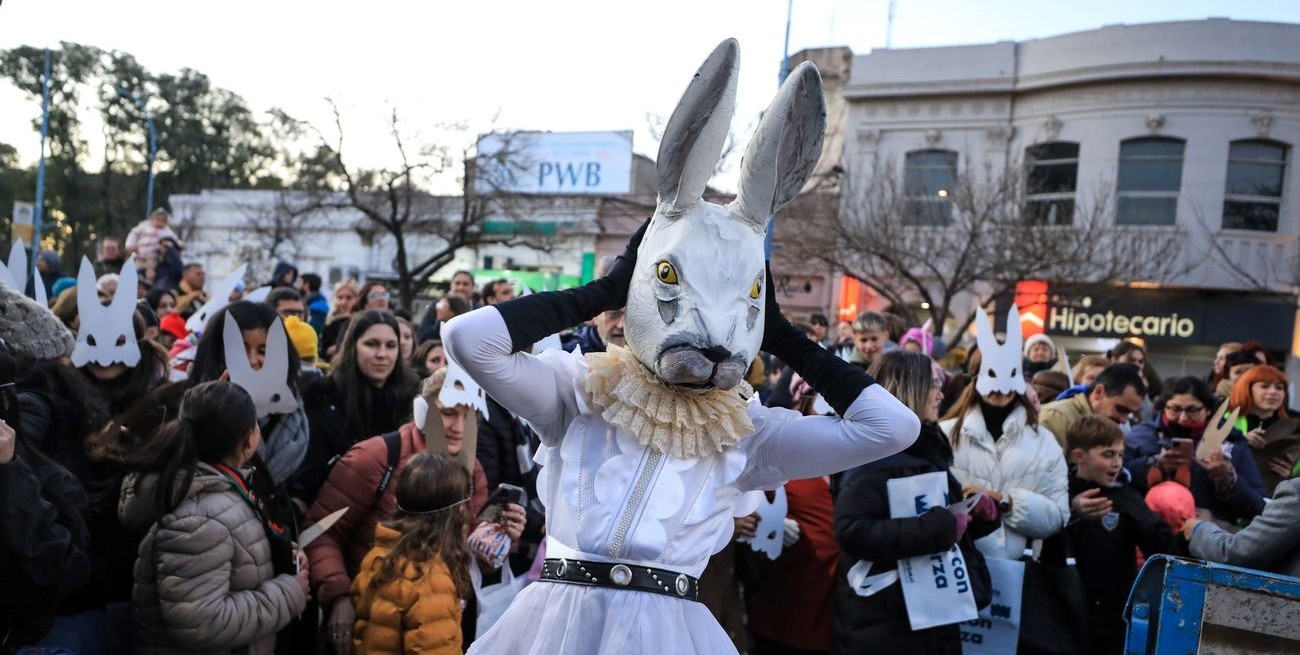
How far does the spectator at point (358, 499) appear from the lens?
393 centimetres

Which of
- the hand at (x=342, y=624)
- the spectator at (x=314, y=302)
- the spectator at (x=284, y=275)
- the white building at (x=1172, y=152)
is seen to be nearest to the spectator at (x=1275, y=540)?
the hand at (x=342, y=624)

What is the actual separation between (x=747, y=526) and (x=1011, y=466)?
51.2 inches

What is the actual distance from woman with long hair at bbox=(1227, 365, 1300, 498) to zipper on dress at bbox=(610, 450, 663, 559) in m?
4.47

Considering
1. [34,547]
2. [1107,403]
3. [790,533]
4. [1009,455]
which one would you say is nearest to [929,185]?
[1107,403]

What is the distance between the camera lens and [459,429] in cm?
437

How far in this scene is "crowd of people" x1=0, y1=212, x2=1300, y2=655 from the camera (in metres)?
3.35

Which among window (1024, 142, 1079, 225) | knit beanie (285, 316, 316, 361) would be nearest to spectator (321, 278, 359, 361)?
knit beanie (285, 316, 316, 361)

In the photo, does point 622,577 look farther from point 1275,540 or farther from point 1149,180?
point 1149,180

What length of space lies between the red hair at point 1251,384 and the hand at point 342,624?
4.96 metres

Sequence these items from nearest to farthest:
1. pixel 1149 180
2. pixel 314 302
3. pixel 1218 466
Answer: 1. pixel 1218 466
2. pixel 314 302
3. pixel 1149 180

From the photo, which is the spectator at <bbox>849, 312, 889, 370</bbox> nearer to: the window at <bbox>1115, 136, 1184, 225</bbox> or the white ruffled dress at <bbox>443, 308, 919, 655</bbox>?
the white ruffled dress at <bbox>443, 308, 919, 655</bbox>

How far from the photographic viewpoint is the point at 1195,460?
5.29 meters

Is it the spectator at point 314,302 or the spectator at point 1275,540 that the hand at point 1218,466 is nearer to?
the spectator at point 1275,540

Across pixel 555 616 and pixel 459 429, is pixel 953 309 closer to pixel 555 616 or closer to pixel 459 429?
pixel 459 429
